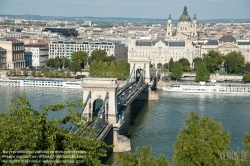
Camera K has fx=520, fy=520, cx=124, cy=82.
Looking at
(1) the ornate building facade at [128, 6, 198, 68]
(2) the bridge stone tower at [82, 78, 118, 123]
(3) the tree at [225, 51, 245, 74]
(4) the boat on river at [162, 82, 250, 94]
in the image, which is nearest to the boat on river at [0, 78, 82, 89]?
(4) the boat on river at [162, 82, 250, 94]

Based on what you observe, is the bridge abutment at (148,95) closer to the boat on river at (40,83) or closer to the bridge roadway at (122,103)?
the bridge roadway at (122,103)

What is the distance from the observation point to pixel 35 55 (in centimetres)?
3078

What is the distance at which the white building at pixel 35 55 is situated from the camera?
99.7 feet

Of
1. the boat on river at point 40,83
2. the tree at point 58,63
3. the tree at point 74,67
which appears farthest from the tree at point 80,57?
the boat on river at point 40,83

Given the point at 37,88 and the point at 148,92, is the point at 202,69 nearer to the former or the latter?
the point at 148,92

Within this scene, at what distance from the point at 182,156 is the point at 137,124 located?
21.3ft

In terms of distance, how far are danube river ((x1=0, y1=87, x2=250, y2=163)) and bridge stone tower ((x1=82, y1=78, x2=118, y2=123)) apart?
965 mm

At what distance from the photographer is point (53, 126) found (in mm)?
5082

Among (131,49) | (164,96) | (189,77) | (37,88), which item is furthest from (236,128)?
(131,49)

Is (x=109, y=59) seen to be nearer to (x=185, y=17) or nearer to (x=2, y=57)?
(x=2, y=57)

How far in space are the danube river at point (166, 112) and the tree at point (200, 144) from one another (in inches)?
82.1

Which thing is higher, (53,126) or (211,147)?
A: (53,126)

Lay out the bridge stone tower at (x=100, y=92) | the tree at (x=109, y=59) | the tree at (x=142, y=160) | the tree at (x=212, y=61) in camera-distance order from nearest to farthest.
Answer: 1. the tree at (x=142, y=160)
2. the bridge stone tower at (x=100, y=92)
3. the tree at (x=212, y=61)
4. the tree at (x=109, y=59)

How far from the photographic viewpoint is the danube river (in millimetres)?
11841
